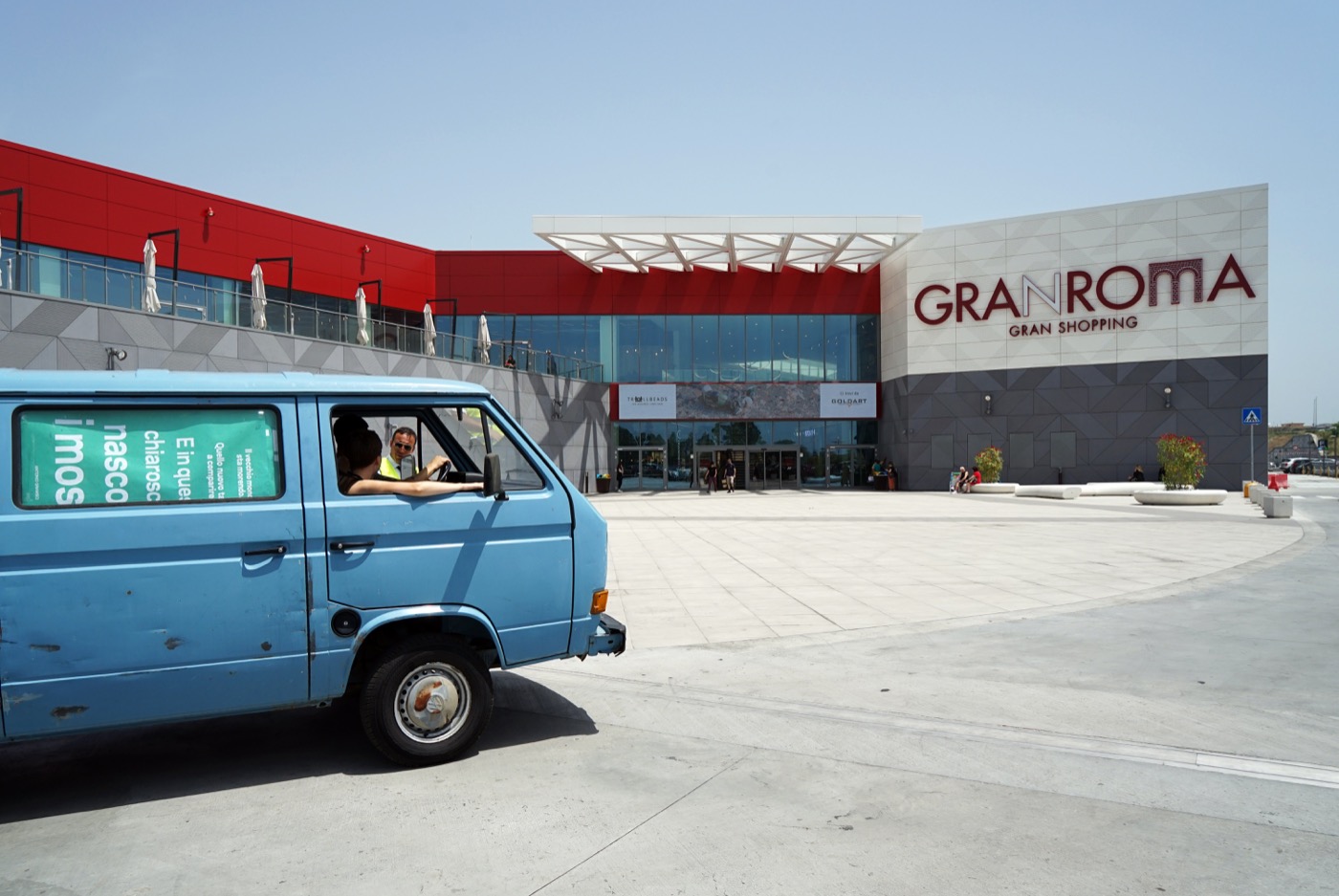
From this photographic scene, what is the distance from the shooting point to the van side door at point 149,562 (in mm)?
4262

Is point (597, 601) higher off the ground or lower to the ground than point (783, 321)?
lower

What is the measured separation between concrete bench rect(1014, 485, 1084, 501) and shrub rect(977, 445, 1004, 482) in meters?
1.26

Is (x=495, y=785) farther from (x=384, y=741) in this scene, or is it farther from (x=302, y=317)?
(x=302, y=317)

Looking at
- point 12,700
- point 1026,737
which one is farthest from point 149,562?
point 1026,737

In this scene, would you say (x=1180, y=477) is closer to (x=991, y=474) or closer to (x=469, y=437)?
(x=991, y=474)

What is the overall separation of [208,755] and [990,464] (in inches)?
1353

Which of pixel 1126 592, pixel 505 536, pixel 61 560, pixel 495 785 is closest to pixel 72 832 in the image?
pixel 61 560

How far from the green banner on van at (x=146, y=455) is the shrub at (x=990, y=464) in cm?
3450

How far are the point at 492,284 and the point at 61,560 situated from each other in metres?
38.3

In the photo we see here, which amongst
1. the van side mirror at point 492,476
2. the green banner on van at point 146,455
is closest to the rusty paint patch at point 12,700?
the green banner on van at point 146,455

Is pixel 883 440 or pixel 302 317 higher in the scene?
pixel 302 317

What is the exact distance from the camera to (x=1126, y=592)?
1110 cm

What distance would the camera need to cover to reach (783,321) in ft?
138

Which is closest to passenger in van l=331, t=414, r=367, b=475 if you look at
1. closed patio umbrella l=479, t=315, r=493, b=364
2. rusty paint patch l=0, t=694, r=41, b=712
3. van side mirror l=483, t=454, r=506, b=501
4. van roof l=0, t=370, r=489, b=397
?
van roof l=0, t=370, r=489, b=397
